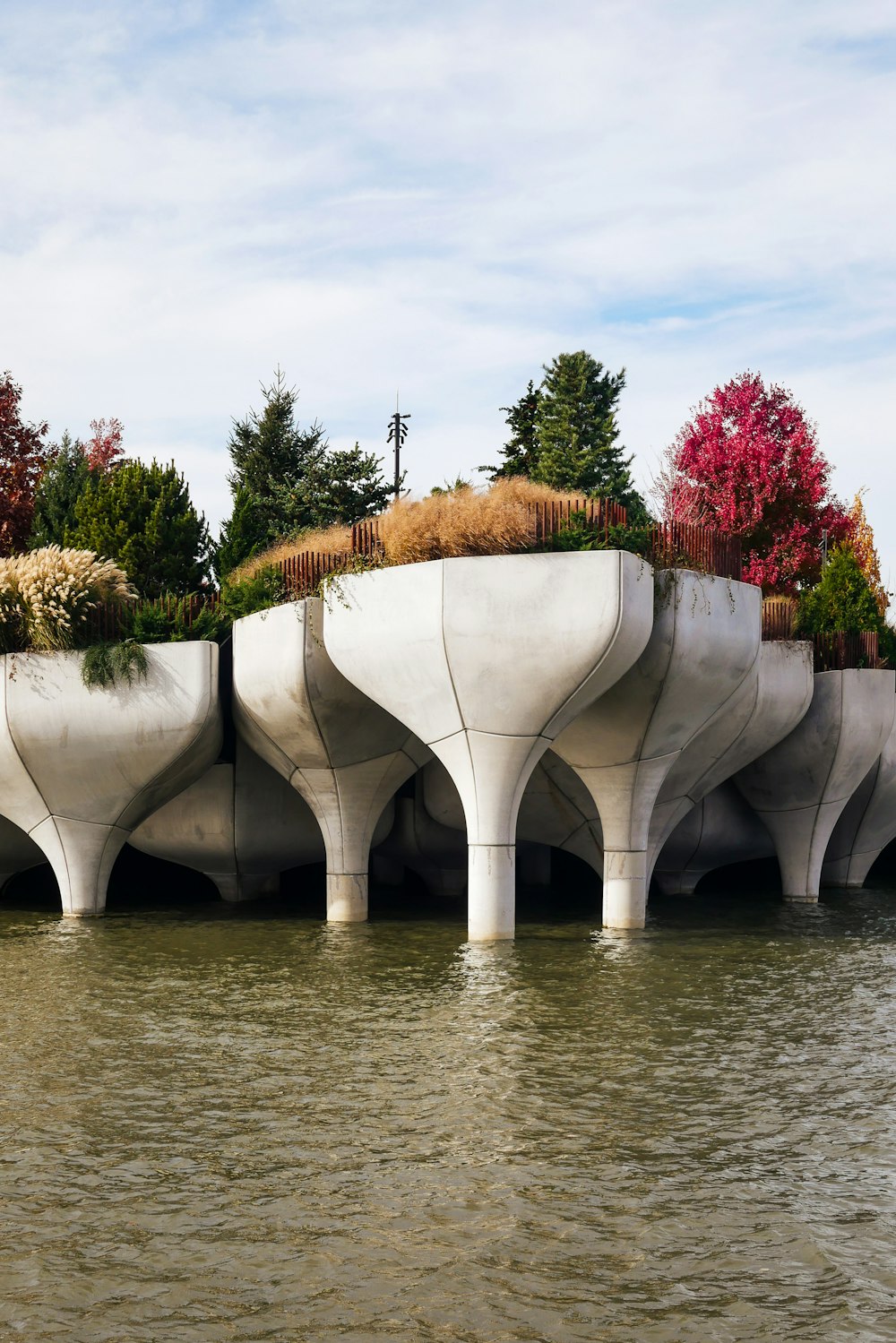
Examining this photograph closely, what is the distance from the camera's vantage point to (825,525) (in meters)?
41.4

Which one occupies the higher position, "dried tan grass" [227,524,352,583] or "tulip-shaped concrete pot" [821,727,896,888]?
"dried tan grass" [227,524,352,583]

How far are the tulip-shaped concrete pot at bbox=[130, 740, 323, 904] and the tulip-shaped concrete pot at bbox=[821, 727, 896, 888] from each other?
488 inches

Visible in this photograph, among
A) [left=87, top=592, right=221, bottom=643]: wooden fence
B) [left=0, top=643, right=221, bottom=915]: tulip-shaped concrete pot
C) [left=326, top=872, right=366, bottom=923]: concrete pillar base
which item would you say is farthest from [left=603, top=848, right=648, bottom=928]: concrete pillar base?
[left=87, top=592, right=221, bottom=643]: wooden fence

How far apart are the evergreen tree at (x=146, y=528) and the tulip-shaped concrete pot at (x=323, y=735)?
10.0 meters

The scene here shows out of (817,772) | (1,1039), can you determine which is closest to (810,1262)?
(1,1039)

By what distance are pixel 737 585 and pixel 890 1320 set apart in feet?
54.2

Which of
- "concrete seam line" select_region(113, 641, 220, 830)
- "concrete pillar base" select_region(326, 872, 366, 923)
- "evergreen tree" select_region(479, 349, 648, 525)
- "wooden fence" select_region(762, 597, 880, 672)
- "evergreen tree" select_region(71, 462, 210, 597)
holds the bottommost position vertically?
"concrete pillar base" select_region(326, 872, 366, 923)

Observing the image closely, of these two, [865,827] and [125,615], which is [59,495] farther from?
[865,827]

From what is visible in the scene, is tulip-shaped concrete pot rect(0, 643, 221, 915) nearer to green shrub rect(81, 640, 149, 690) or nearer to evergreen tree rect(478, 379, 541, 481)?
green shrub rect(81, 640, 149, 690)

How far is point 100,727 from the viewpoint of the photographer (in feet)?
78.3

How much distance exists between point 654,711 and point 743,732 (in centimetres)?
432

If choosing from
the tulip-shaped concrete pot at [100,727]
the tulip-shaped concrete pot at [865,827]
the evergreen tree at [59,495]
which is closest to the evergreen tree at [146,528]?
the evergreen tree at [59,495]

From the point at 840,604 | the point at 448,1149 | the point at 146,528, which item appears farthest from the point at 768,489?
the point at 448,1149

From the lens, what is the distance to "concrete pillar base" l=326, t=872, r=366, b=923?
80.2ft
